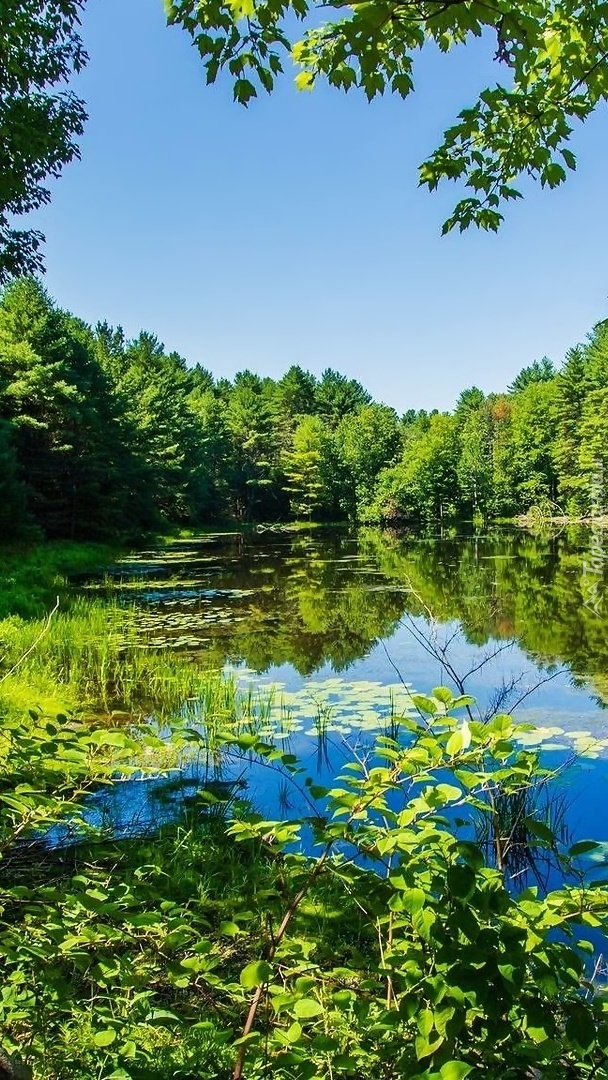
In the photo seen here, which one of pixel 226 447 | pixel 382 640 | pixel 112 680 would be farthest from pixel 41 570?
pixel 226 447

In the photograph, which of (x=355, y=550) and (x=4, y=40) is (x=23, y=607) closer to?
(x=4, y=40)

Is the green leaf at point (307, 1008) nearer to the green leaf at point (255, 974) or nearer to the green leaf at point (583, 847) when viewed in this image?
the green leaf at point (255, 974)

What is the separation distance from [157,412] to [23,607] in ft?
107

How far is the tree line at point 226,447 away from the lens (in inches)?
1042

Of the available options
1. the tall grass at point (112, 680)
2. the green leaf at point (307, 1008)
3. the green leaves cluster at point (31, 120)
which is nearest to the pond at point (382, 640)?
the tall grass at point (112, 680)

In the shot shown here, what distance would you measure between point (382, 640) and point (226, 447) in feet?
139

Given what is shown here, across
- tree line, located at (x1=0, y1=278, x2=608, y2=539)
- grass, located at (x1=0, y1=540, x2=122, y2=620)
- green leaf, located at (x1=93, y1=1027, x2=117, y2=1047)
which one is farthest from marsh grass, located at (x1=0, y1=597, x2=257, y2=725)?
tree line, located at (x1=0, y1=278, x2=608, y2=539)

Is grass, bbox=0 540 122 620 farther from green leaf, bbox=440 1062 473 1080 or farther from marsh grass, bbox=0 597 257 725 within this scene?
green leaf, bbox=440 1062 473 1080

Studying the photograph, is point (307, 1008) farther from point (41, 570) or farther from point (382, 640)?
point (41, 570)

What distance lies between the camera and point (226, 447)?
52812mm

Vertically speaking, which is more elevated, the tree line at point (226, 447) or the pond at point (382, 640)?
the tree line at point (226, 447)

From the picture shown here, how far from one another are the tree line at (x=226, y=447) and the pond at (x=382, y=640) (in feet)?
19.5

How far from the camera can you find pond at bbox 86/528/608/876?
20.5 feet

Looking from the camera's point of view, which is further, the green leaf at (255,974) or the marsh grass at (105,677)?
the marsh grass at (105,677)
